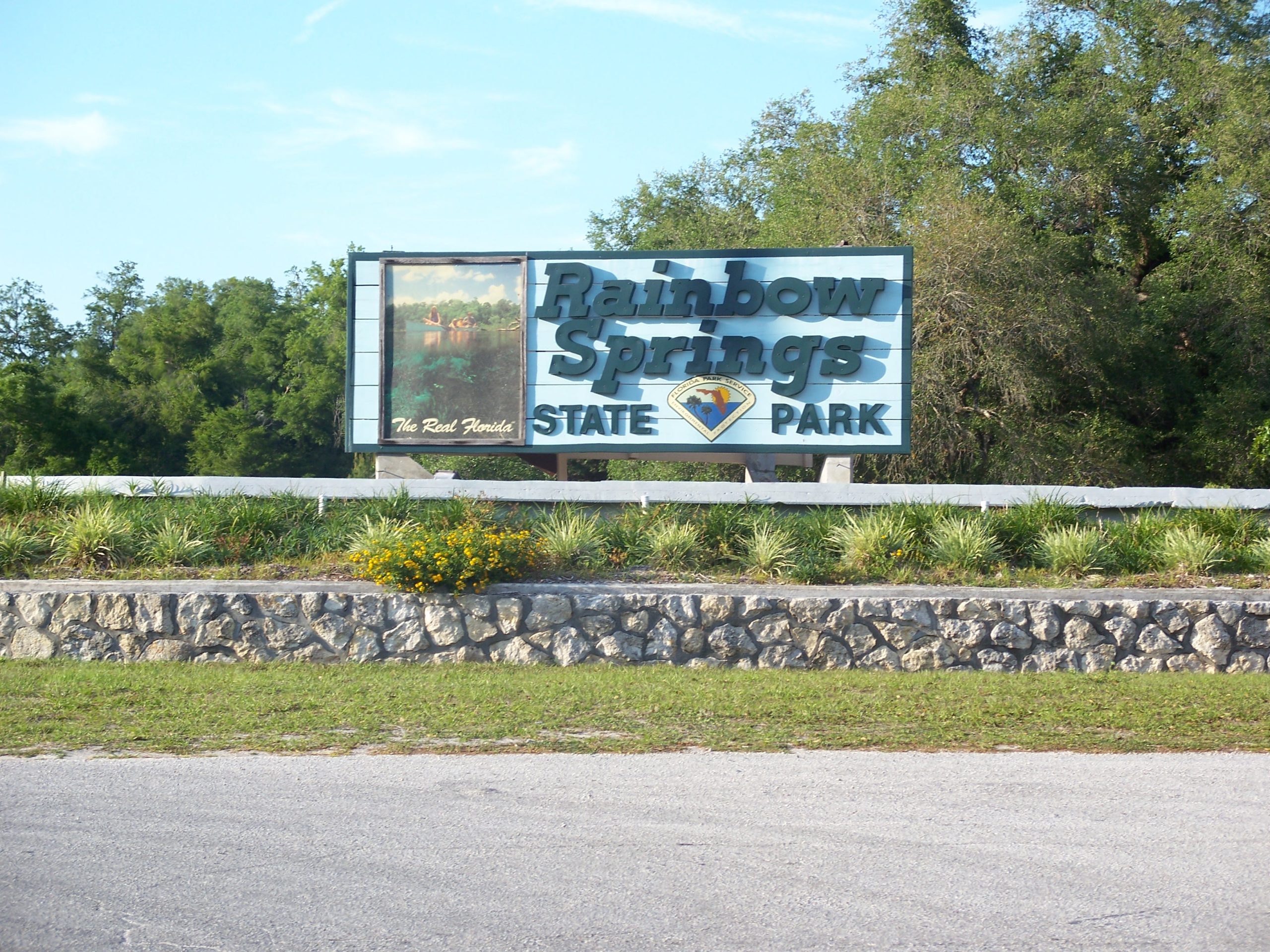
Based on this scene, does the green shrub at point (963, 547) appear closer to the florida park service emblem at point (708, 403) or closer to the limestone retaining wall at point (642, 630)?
the limestone retaining wall at point (642, 630)

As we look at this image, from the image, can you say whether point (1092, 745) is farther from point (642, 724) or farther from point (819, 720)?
point (642, 724)

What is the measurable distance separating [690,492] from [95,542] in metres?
6.45

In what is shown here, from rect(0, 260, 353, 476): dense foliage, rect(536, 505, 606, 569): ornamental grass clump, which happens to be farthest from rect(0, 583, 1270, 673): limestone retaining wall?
rect(0, 260, 353, 476): dense foliage

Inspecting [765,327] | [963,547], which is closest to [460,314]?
[765,327]

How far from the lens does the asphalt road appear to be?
169 inches

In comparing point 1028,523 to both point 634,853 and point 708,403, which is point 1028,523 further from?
point 634,853

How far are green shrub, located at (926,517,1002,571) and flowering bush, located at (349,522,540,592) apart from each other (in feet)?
14.7

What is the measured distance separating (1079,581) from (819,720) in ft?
15.7

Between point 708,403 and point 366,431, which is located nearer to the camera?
point 708,403

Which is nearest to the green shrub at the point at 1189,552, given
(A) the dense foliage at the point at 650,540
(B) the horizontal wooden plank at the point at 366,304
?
(A) the dense foliage at the point at 650,540

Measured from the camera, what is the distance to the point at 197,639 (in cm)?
1069

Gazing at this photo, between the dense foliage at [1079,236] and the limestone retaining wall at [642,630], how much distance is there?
12608 millimetres

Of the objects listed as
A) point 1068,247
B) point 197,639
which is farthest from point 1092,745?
point 1068,247

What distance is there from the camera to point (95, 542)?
38.9 ft
